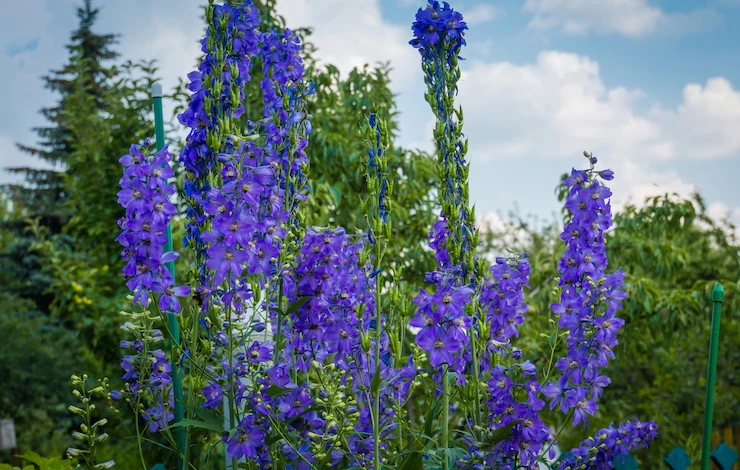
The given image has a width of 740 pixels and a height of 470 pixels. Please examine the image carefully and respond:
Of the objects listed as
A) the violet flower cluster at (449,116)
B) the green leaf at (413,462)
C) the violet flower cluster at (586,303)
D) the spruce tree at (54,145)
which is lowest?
the green leaf at (413,462)

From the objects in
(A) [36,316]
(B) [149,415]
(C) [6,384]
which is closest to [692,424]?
(B) [149,415]

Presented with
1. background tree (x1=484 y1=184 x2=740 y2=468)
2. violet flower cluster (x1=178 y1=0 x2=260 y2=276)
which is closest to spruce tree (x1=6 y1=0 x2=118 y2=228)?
background tree (x1=484 y1=184 x2=740 y2=468)

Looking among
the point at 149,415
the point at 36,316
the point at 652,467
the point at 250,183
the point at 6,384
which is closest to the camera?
the point at 250,183

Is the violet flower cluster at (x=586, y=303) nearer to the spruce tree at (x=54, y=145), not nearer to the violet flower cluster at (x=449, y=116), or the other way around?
the violet flower cluster at (x=449, y=116)

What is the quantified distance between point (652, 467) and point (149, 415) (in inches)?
251

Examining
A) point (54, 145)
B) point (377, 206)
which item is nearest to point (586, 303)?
point (377, 206)

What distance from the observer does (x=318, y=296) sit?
1.73m

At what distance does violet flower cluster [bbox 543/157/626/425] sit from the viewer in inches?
73.4

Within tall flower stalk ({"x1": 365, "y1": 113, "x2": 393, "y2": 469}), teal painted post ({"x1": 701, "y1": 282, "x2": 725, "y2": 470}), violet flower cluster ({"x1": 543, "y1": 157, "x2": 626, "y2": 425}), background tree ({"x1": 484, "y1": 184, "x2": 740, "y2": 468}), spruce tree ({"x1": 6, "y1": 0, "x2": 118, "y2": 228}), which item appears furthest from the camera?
spruce tree ({"x1": 6, "y1": 0, "x2": 118, "y2": 228})

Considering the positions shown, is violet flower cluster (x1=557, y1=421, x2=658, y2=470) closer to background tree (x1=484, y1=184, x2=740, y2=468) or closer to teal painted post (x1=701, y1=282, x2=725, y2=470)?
teal painted post (x1=701, y1=282, x2=725, y2=470)

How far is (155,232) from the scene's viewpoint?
1642 mm

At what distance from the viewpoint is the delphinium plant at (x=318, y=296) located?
1.63 meters

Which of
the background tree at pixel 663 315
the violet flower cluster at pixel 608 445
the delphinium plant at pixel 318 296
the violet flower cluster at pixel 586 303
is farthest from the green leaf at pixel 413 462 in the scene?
the background tree at pixel 663 315

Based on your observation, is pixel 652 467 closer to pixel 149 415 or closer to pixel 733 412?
pixel 733 412
